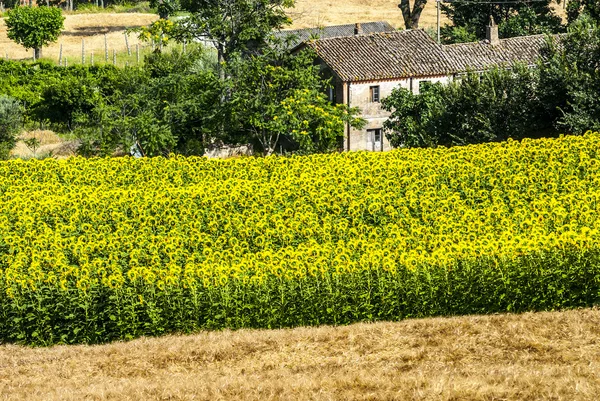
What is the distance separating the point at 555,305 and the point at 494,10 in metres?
62.9

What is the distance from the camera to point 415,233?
26.4m

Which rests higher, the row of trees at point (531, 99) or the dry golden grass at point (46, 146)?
the row of trees at point (531, 99)

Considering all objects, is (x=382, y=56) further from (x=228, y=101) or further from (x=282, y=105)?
(x=282, y=105)

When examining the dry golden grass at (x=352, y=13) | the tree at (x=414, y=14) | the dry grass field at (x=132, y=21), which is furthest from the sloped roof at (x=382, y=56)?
the dry golden grass at (x=352, y=13)

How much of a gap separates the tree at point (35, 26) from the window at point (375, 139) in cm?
4062

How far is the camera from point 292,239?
1059 inches

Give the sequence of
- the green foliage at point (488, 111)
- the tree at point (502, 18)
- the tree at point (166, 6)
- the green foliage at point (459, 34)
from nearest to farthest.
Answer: the green foliage at point (488, 111)
the tree at point (502, 18)
the green foliage at point (459, 34)
the tree at point (166, 6)

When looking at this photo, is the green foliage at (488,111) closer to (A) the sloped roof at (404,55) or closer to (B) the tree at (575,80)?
(B) the tree at (575,80)

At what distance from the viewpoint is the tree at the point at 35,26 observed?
86875 mm

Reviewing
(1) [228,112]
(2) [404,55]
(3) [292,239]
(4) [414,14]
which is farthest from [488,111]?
(4) [414,14]

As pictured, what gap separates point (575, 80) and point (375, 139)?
1781 centimetres

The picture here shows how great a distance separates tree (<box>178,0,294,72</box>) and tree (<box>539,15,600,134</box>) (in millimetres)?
17641

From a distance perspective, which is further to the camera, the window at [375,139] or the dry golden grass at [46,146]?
the window at [375,139]

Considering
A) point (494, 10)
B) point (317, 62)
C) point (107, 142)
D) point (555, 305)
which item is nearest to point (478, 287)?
point (555, 305)
